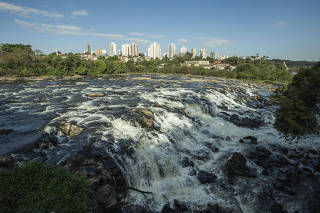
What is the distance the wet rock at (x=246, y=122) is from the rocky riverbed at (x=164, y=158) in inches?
60.0

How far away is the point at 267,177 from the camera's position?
10469mm

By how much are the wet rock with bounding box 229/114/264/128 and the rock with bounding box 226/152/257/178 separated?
7754 mm

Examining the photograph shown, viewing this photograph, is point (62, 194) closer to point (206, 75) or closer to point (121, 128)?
point (121, 128)

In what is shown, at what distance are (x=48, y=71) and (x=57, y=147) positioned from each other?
49.1 metres

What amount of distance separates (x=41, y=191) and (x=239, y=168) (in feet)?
32.7

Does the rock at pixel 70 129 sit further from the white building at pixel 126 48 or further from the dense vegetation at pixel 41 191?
the white building at pixel 126 48

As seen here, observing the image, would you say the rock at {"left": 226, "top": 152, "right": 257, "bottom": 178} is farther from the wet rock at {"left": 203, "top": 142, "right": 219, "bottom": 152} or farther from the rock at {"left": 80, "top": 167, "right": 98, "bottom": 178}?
the rock at {"left": 80, "top": 167, "right": 98, "bottom": 178}

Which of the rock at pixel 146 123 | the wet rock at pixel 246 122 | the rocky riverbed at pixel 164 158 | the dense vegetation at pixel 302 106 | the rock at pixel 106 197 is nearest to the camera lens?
the rock at pixel 106 197

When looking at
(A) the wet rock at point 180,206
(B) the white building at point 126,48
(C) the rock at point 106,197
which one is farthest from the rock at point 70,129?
(B) the white building at point 126,48

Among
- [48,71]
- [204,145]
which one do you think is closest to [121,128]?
[204,145]

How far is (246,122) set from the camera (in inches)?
730

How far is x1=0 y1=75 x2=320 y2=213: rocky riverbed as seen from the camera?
27.1 ft

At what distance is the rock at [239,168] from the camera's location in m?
10.5

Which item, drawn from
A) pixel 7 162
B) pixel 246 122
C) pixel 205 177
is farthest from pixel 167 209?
pixel 246 122
